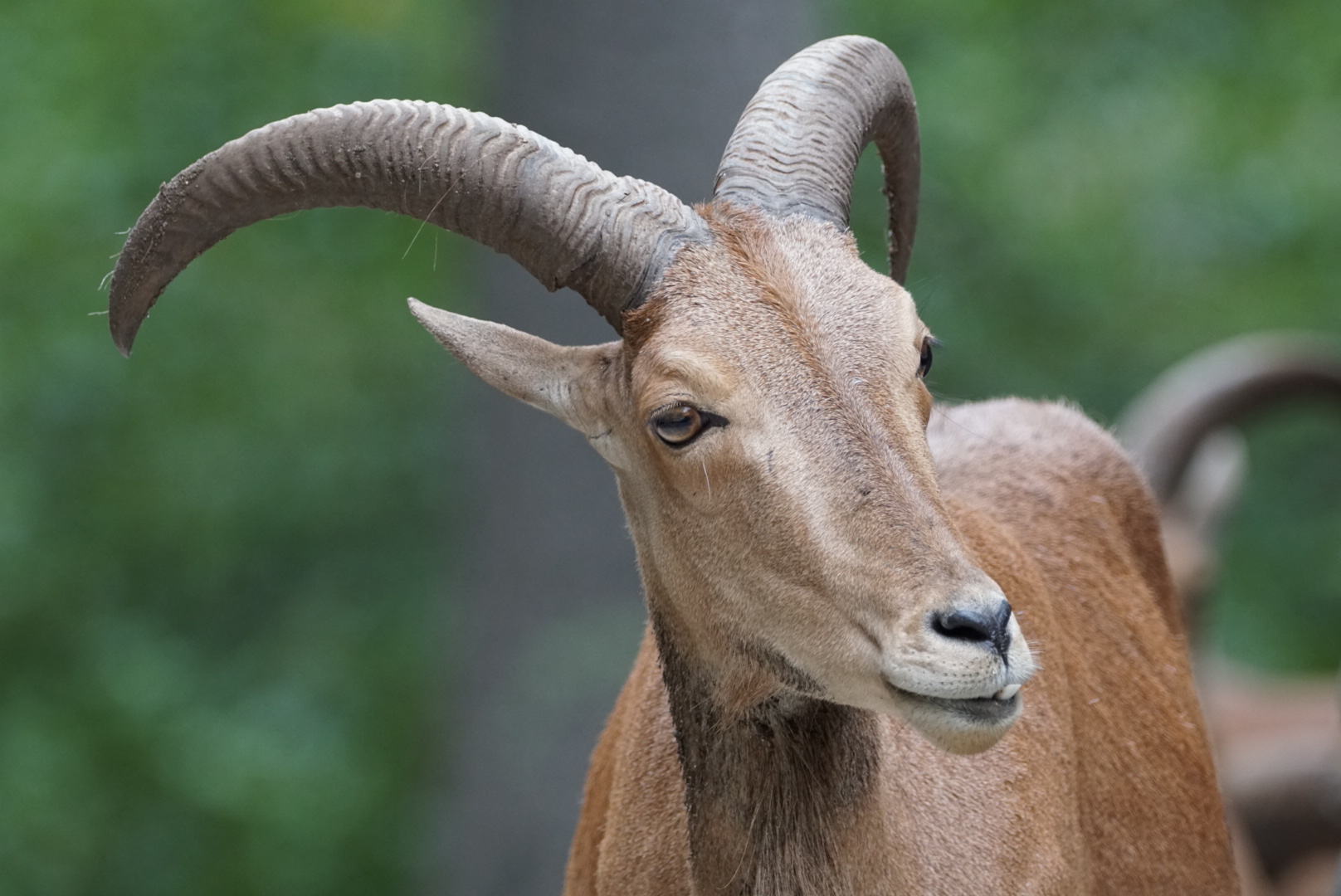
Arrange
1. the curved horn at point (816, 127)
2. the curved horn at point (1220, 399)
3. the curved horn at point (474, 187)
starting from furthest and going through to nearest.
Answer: the curved horn at point (1220, 399), the curved horn at point (816, 127), the curved horn at point (474, 187)

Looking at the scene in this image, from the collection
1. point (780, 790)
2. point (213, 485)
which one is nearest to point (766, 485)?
point (780, 790)

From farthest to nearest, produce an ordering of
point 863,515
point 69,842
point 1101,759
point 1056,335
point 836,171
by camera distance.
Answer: point 1056,335 → point 69,842 → point 1101,759 → point 836,171 → point 863,515

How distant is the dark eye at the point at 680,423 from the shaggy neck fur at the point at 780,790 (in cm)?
55

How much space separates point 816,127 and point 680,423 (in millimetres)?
961

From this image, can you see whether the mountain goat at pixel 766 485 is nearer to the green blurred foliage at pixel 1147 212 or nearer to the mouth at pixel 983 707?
the mouth at pixel 983 707

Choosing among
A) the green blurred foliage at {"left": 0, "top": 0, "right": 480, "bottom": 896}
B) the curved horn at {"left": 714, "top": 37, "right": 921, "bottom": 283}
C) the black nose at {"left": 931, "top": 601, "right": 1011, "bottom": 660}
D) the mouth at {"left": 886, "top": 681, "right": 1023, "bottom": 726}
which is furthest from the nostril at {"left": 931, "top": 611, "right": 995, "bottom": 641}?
the green blurred foliage at {"left": 0, "top": 0, "right": 480, "bottom": 896}

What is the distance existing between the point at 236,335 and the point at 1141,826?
9994 millimetres

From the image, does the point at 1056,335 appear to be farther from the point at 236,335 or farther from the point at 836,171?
the point at 836,171

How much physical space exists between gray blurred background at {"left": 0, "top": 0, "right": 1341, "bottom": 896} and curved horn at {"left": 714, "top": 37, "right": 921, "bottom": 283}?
543 cm

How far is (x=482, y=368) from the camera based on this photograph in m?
4.03

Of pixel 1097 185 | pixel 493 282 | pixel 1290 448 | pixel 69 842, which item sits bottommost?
pixel 69 842

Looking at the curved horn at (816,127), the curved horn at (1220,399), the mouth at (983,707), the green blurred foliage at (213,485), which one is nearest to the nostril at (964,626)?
the mouth at (983,707)

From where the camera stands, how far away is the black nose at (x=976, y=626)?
3.18 m

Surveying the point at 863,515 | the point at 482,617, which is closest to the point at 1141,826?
the point at 863,515
